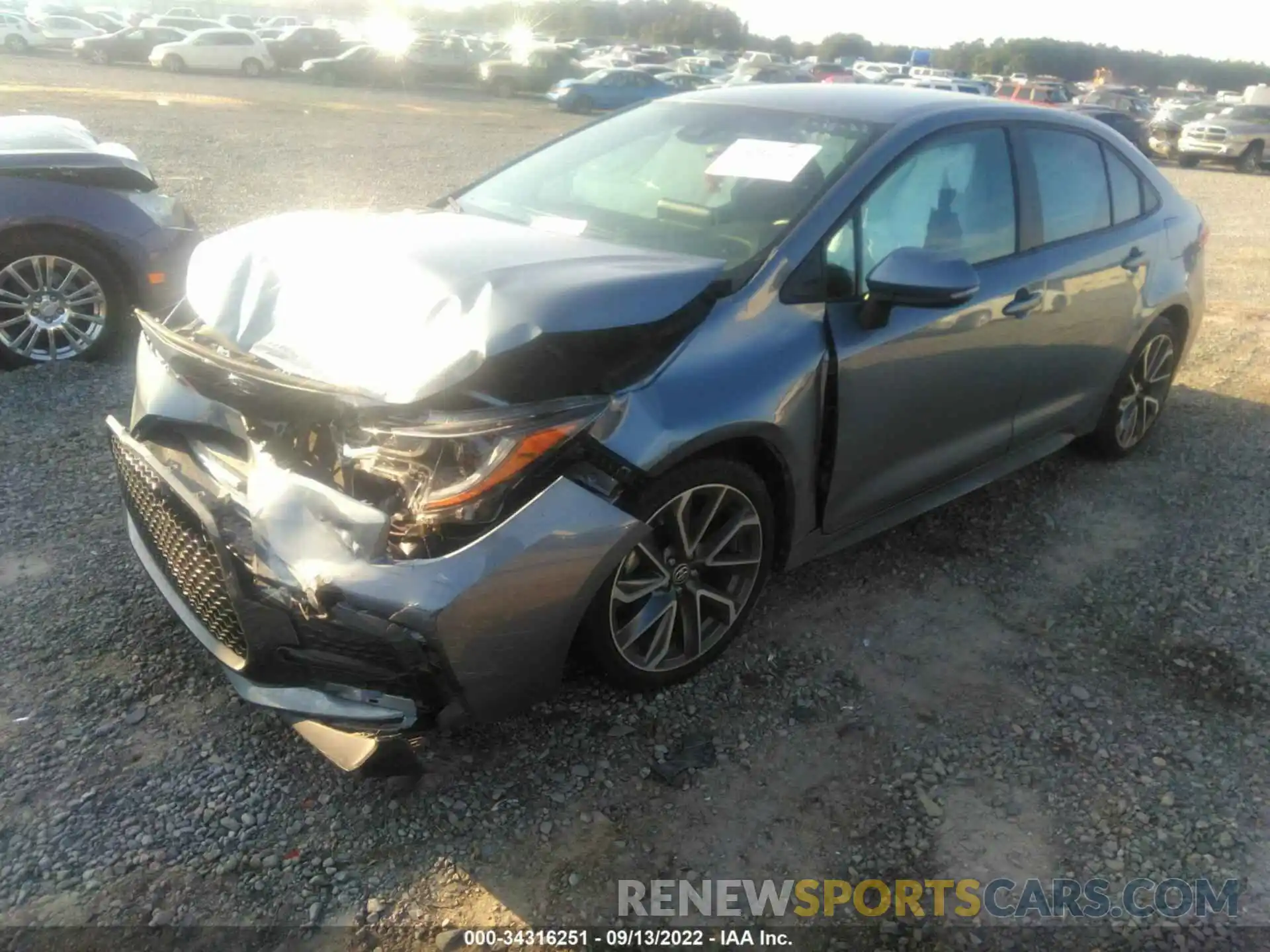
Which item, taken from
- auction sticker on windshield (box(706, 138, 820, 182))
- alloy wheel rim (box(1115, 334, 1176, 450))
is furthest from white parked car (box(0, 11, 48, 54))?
alloy wheel rim (box(1115, 334, 1176, 450))

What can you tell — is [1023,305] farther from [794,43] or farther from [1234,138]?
[794,43]

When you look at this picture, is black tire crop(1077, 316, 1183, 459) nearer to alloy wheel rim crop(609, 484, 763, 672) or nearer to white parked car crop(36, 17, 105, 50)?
alloy wheel rim crop(609, 484, 763, 672)

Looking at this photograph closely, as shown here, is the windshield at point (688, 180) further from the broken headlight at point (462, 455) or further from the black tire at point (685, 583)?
the broken headlight at point (462, 455)

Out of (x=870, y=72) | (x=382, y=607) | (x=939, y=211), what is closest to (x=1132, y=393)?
(x=939, y=211)

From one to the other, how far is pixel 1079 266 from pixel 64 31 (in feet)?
137

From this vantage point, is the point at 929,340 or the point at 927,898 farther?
the point at 929,340

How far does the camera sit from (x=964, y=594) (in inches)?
147

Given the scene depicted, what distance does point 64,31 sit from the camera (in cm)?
3544

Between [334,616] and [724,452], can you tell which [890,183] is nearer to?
[724,452]

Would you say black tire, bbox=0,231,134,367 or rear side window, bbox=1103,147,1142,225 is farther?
black tire, bbox=0,231,134,367

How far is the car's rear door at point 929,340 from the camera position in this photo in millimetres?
3098

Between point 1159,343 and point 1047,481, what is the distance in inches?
34.4

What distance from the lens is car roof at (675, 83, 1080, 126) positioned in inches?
137

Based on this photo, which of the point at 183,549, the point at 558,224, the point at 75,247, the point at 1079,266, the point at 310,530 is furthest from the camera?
the point at 75,247
